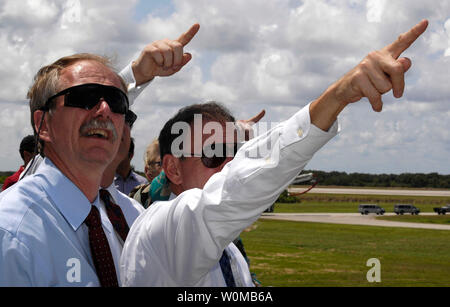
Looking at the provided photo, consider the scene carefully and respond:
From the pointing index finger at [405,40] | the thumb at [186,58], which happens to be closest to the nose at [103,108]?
the thumb at [186,58]

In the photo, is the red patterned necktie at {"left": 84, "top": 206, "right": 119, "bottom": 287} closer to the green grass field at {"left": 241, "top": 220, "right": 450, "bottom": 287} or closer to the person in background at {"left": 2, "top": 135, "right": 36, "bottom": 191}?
the person in background at {"left": 2, "top": 135, "right": 36, "bottom": 191}

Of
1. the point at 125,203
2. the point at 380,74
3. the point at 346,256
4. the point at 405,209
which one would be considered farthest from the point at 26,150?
the point at 405,209

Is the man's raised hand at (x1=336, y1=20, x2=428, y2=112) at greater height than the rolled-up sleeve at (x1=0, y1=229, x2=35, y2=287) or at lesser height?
greater

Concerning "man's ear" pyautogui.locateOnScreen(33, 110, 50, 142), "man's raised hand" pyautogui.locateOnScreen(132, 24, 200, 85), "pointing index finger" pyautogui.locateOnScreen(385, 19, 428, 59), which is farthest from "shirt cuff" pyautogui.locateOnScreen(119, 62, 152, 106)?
"pointing index finger" pyautogui.locateOnScreen(385, 19, 428, 59)

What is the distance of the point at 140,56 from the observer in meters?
3.22

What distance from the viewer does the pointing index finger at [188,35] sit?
3057 mm

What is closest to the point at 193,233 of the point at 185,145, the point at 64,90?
the point at 185,145

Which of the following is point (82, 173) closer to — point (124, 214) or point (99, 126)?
point (99, 126)

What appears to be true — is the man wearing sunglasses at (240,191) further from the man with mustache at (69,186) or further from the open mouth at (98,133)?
the open mouth at (98,133)

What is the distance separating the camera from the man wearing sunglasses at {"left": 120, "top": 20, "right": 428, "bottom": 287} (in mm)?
1708

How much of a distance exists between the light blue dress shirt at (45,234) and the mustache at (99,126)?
257 millimetres

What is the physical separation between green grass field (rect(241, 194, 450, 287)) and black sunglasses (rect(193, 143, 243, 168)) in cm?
592

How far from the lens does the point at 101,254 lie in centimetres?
231

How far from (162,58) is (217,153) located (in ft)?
2.26
